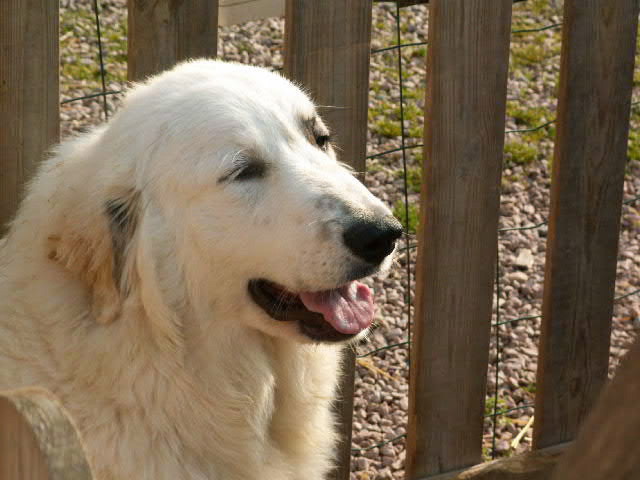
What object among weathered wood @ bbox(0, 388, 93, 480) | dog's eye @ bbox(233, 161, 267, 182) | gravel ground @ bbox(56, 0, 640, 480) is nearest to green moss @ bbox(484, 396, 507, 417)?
gravel ground @ bbox(56, 0, 640, 480)

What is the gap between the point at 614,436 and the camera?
987mm

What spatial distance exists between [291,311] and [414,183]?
3.28m

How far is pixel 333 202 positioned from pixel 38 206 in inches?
35.5

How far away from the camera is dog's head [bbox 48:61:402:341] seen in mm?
2609

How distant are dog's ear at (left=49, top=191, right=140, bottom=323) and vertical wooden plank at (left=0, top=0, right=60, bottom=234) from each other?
1.47ft

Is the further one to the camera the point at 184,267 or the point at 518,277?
the point at 518,277

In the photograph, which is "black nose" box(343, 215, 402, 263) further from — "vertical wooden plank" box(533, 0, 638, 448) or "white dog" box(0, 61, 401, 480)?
"vertical wooden plank" box(533, 0, 638, 448)

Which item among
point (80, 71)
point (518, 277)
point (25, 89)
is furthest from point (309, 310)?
point (80, 71)

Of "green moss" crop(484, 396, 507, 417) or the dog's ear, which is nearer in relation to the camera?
the dog's ear

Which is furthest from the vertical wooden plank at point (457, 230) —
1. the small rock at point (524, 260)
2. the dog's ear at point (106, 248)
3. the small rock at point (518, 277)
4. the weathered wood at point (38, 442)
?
the weathered wood at point (38, 442)

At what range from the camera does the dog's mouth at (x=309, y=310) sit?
9.00 ft

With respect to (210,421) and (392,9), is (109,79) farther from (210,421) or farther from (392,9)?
(210,421)

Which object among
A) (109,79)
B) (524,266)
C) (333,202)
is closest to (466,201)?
(333,202)

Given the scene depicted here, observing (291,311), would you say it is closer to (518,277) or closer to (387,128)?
(518,277)
